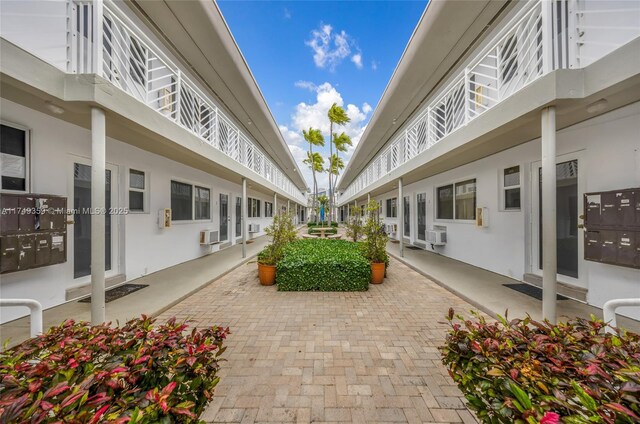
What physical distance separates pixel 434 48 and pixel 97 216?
8371mm

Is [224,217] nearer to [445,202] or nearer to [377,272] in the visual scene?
[377,272]

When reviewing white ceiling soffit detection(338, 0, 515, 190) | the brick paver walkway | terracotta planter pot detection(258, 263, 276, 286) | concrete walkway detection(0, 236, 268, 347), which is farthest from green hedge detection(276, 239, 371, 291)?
white ceiling soffit detection(338, 0, 515, 190)

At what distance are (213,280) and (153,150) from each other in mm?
3613

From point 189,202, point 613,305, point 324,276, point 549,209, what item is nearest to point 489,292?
point 549,209

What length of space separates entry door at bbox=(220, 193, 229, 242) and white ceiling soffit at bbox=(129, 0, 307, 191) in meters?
3.94

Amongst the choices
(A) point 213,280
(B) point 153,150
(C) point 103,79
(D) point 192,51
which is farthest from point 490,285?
(D) point 192,51

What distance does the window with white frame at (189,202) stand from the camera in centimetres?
743

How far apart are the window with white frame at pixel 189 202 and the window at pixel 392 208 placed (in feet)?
33.3

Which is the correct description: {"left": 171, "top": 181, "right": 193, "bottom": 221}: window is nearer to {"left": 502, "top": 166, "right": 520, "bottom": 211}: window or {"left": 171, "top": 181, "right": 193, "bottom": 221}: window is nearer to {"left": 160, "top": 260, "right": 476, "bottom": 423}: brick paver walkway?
{"left": 160, "top": 260, "right": 476, "bottom": 423}: brick paver walkway

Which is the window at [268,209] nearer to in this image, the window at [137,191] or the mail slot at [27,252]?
the window at [137,191]

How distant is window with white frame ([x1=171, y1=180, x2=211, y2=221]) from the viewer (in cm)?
743

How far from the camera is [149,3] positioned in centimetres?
540

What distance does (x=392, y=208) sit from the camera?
49.2ft

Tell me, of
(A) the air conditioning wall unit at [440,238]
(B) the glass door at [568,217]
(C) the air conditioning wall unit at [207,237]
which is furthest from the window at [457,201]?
(C) the air conditioning wall unit at [207,237]
